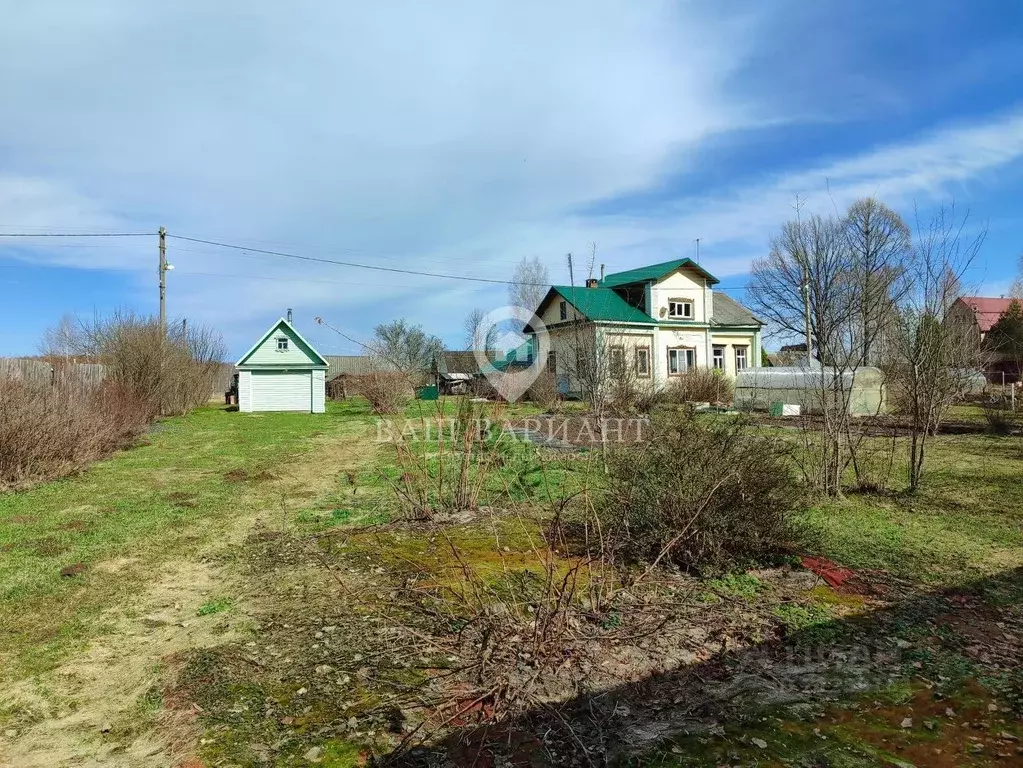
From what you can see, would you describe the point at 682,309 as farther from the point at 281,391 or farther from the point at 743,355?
the point at 281,391

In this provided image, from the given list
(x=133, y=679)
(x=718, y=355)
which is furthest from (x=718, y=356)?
(x=133, y=679)

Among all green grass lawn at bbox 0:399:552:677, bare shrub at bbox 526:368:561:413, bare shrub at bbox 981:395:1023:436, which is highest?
bare shrub at bbox 526:368:561:413

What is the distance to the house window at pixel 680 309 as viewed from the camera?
2877 cm

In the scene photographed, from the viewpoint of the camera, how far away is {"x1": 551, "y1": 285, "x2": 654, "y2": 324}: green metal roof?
88.7 feet

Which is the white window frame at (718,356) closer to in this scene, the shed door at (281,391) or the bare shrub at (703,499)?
the shed door at (281,391)

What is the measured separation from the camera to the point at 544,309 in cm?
3080

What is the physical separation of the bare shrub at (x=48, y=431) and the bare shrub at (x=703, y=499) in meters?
9.46

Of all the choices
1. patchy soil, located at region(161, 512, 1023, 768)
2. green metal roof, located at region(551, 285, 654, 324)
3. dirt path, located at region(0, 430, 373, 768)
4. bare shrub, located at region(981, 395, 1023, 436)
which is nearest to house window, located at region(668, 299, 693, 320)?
green metal roof, located at region(551, 285, 654, 324)

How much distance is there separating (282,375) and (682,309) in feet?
63.0

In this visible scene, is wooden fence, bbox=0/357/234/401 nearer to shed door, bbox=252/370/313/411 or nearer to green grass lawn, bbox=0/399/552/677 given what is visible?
green grass lawn, bbox=0/399/552/677

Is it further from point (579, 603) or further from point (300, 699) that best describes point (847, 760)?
point (300, 699)

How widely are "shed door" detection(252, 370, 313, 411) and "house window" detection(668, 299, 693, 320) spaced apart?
17345 millimetres

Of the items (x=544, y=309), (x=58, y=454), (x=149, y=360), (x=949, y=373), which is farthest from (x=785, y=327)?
(x=58, y=454)

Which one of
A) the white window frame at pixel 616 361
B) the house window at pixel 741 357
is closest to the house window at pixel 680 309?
the house window at pixel 741 357
